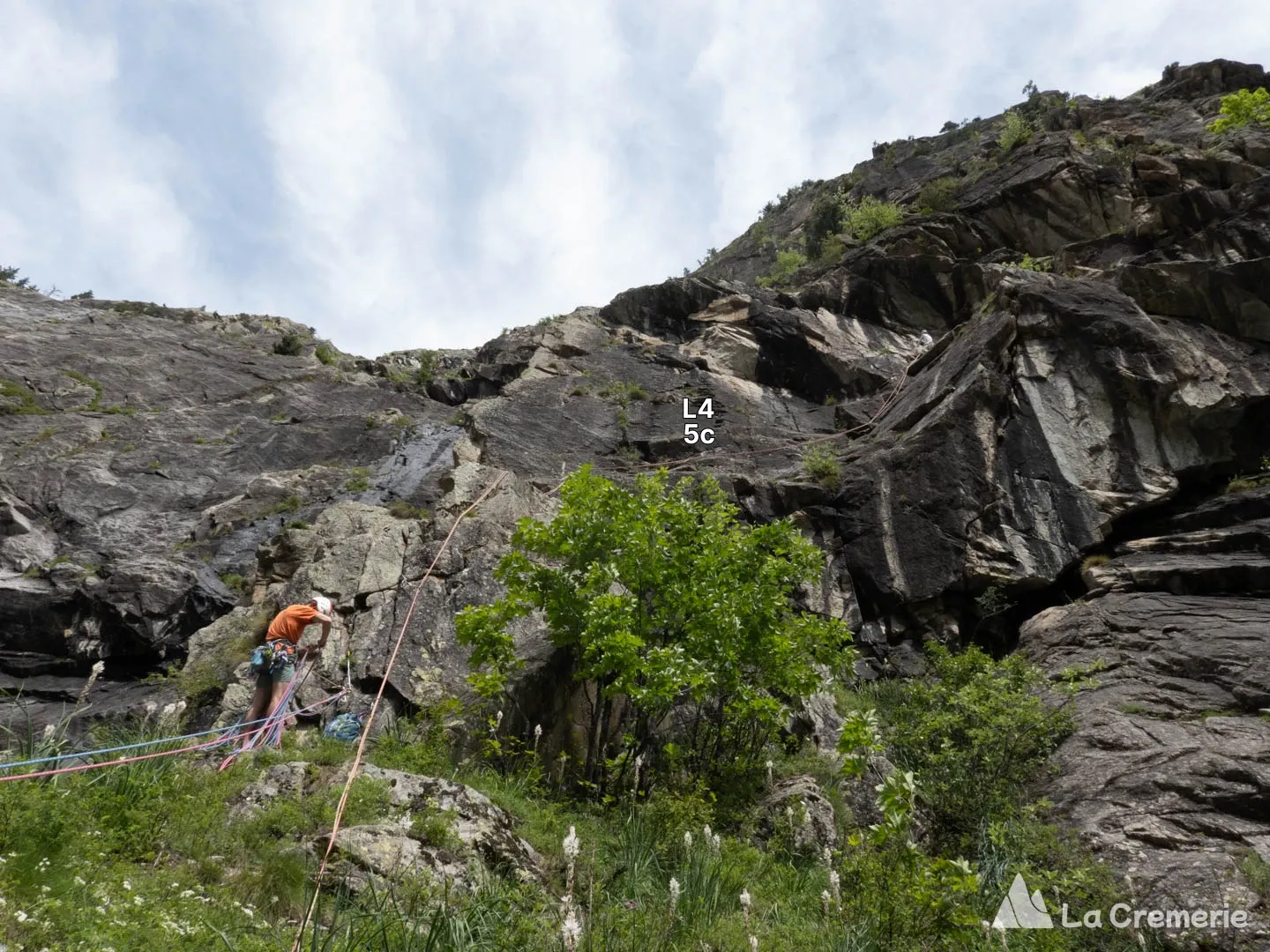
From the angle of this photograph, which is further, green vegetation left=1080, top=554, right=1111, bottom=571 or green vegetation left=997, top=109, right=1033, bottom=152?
green vegetation left=997, top=109, right=1033, bottom=152

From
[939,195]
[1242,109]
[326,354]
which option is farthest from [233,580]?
[1242,109]

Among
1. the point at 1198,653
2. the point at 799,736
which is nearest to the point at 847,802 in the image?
the point at 799,736

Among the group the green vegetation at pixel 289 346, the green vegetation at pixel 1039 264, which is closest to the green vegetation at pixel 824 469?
the green vegetation at pixel 1039 264

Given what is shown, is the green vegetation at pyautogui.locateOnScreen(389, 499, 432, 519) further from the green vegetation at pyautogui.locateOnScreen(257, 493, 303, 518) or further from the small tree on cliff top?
the small tree on cliff top

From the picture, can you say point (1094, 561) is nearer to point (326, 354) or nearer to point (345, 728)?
point (345, 728)

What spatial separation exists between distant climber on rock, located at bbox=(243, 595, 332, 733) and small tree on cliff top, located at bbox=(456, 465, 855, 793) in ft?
6.02

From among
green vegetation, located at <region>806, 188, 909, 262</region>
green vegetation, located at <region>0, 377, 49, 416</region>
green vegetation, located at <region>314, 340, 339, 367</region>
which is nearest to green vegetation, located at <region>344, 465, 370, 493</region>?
green vegetation, located at <region>0, 377, 49, 416</region>

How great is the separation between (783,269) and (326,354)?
2197 centimetres

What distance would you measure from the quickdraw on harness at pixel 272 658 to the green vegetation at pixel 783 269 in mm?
30009

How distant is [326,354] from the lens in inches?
1314

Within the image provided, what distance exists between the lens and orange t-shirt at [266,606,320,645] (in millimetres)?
8500

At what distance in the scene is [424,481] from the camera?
19625 mm

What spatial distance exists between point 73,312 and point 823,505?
32.6 m

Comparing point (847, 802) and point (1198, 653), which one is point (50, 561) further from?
point (1198, 653)
